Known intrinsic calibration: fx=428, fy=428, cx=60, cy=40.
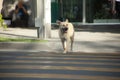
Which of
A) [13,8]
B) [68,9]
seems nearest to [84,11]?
[68,9]

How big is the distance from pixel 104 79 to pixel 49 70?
1855mm

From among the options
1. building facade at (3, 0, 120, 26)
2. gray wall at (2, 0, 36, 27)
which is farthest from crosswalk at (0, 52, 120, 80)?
building facade at (3, 0, 120, 26)

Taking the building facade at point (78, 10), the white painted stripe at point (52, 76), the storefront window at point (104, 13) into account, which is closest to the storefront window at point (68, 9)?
the building facade at point (78, 10)

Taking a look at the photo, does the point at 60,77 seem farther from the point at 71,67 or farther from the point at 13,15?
the point at 13,15

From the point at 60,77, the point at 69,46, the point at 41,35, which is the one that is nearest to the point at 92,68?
the point at 60,77

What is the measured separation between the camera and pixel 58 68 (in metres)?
10.8

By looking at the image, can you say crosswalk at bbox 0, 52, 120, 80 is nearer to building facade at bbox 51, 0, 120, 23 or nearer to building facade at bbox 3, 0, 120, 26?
building facade at bbox 3, 0, 120, 26

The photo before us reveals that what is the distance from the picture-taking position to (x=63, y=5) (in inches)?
1164

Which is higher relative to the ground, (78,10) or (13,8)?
(13,8)

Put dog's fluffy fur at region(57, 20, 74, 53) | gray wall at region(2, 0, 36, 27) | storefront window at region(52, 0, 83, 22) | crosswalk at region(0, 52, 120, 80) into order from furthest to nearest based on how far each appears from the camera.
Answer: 1. storefront window at region(52, 0, 83, 22)
2. gray wall at region(2, 0, 36, 27)
3. dog's fluffy fur at region(57, 20, 74, 53)
4. crosswalk at region(0, 52, 120, 80)

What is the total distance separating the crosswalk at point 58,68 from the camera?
31.2 ft

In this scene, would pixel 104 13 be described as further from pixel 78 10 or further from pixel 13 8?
pixel 13 8

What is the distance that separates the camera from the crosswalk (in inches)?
375

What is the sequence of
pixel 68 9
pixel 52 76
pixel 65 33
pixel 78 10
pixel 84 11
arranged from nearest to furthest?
pixel 52 76 → pixel 65 33 → pixel 84 11 → pixel 78 10 → pixel 68 9
